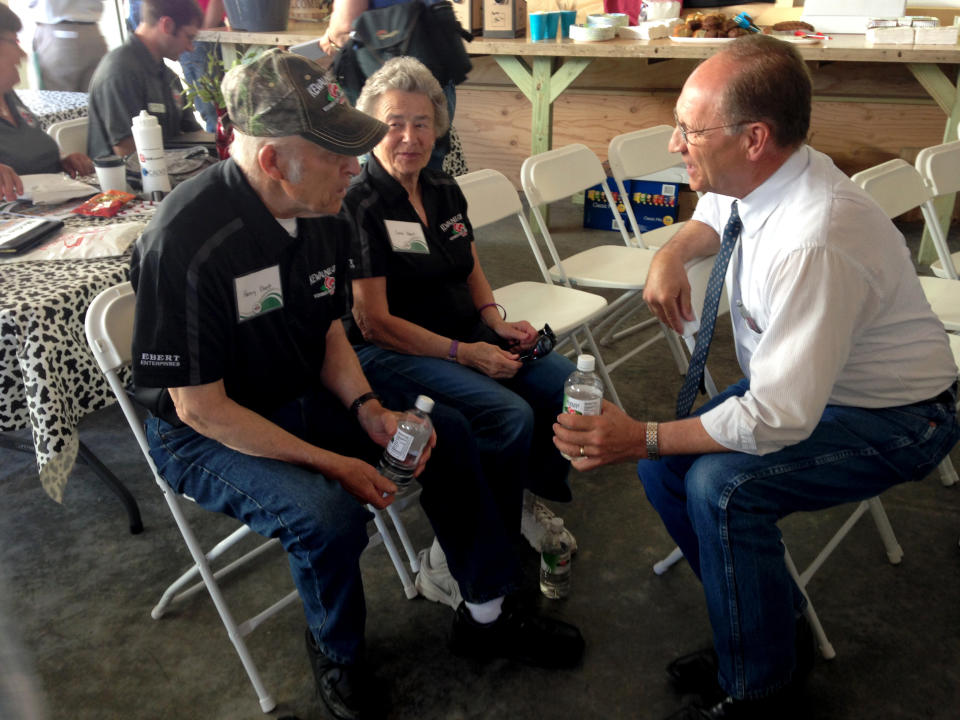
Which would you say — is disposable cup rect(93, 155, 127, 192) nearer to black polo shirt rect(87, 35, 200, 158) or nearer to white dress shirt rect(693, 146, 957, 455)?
black polo shirt rect(87, 35, 200, 158)

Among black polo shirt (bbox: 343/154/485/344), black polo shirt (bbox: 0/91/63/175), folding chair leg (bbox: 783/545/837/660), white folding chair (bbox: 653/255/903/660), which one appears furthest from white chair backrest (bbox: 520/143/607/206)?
black polo shirt (bbox: 0/91/63/175)

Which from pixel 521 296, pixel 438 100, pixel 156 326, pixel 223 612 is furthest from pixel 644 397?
pixel 156 326

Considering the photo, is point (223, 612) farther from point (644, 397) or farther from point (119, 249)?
point (644, 397)

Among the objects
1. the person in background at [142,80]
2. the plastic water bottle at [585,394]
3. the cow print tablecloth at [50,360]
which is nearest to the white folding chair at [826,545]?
the plastic water bottle at [585,394]

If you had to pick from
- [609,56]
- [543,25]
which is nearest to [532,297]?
[609,56]

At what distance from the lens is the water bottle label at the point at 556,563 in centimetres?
214

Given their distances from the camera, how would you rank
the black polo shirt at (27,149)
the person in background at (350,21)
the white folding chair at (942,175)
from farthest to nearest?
the person in background at (350,21)
the black polo shirt at (27,149)
the white folding chair at (942,175)

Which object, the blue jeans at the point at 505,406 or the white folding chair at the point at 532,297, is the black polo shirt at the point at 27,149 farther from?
the blue jeans at the point at 505,406

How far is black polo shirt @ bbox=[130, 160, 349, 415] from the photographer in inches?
60.2

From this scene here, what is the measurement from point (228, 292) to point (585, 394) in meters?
0.76

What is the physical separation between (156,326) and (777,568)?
1.29 metres

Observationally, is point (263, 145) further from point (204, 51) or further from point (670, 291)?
point (204, 51)

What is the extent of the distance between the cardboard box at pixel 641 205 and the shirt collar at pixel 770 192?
3303mm

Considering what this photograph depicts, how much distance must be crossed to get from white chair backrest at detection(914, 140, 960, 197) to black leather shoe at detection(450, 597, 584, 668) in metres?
2.25
